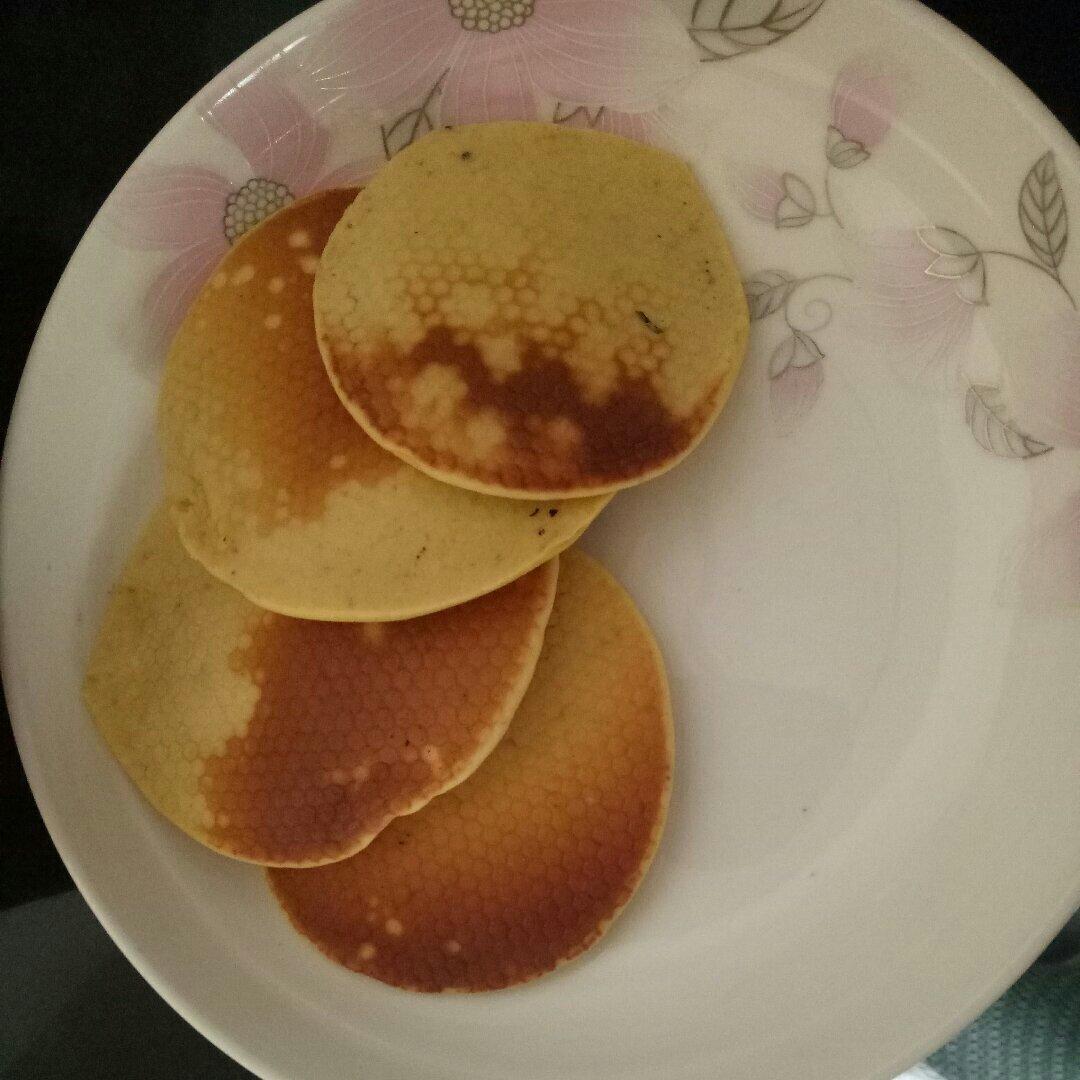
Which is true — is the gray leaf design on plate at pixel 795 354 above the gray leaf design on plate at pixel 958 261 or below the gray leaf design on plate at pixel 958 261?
below

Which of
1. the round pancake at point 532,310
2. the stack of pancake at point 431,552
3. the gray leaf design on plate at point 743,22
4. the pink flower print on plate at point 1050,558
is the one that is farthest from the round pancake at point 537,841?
the gray leaf design on plate at point 743,22

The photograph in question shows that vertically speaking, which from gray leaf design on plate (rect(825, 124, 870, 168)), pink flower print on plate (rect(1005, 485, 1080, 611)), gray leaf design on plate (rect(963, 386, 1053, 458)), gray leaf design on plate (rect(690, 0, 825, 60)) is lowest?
pink flower print on plate (rect(1005, 485, 1080, 611))

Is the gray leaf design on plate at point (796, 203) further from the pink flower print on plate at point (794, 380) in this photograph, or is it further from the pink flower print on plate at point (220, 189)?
the pink flower print on plate at point (220, 189)

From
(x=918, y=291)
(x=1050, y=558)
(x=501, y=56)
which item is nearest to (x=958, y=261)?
(x=918, y=291)

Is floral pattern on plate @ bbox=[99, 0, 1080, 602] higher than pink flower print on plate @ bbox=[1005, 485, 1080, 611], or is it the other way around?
floral pattern on plate @ bbox=[99, 0, 1080, 602]

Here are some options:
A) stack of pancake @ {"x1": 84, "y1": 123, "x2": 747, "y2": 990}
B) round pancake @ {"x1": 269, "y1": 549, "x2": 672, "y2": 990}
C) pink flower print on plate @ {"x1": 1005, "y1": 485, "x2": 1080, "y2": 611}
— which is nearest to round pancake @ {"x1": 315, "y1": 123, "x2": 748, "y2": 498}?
stack of pancake @ {"x1": 84, "y1": 123, "x2": 747, "y2": 990}

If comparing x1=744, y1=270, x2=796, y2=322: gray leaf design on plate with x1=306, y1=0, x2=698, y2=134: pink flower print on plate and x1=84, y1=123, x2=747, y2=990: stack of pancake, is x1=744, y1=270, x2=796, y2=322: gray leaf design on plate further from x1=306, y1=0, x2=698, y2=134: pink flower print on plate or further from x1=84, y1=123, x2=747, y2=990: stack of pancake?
x1=306, y1=0, x2=698, y2=134: pink flower print on plate
